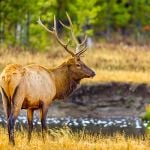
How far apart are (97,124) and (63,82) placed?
7553mm

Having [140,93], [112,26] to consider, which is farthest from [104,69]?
Answer: [112,26]

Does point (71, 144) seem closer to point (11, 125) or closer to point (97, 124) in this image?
point (11, 125)

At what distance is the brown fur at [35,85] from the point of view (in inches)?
446

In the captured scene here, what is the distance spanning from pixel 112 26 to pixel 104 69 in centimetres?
2685

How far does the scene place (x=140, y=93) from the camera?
23594 mm

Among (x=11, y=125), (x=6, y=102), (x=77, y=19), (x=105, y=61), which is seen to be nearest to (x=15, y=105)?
(x=6, y=102)

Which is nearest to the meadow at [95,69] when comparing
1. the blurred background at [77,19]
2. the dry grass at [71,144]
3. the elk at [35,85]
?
the dry grass at [71,144]

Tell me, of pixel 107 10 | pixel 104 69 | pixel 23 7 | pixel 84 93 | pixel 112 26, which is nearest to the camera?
pixel 84 93

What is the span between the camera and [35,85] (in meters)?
11.8

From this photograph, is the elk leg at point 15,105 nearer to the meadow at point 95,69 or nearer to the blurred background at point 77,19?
the meadow at point 95,69

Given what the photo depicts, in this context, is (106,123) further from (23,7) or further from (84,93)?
(23,7)

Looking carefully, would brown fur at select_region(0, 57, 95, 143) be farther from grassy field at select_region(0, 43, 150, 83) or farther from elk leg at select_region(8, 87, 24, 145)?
grassy field at select_region(0, 43, 150, 83)

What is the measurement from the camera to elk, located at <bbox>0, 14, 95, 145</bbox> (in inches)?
446

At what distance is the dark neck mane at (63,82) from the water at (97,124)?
4835mm
